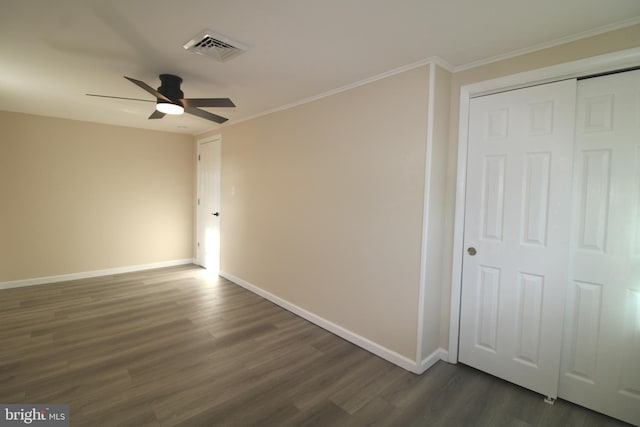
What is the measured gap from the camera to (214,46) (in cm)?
214

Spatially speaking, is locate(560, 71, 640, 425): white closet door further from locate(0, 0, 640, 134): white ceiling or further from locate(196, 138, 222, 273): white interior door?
locate(196, 138, 222, 273): white interior door

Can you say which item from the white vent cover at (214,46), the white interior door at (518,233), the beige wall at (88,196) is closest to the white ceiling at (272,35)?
the white vent cover at (214,46)

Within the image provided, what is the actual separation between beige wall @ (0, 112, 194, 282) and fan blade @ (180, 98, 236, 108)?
125 inches

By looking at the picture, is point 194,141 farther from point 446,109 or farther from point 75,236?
point 446,109

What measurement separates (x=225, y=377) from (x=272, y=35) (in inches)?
99.1

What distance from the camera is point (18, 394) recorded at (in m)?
2.04

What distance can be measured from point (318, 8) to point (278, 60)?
2.55 feet

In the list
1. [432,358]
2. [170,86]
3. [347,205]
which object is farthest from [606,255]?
[170,86]

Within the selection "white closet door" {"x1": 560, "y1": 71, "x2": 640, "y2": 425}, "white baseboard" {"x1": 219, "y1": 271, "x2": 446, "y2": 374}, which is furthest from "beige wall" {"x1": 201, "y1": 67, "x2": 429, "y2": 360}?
"white closet door" {"x1": 560, "y1": 71, "x2": 640, "y2": 425}

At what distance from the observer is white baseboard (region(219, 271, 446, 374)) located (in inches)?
96.1

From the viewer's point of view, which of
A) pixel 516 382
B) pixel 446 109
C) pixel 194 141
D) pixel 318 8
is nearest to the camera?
pixel 318 8

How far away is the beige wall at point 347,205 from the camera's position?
2.46 metres

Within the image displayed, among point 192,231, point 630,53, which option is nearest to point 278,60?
point 630,53

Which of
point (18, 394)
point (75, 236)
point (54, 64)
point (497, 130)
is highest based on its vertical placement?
point (54, 64)
